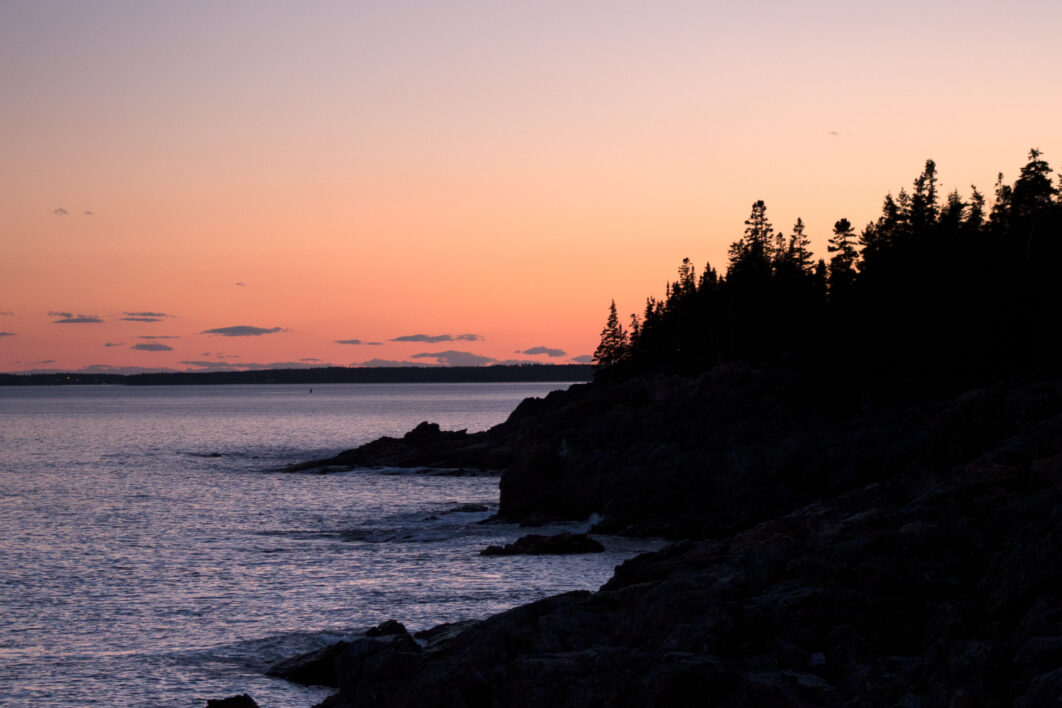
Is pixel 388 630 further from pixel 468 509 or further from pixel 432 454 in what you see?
pixel 432 454

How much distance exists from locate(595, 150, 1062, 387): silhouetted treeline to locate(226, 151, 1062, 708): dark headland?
211 millimetres

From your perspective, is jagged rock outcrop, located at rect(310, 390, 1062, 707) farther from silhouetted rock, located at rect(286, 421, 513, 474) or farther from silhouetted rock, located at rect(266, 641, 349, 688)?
silhouetted rock, located at rect(286, 421, 513, 474)

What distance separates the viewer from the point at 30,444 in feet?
474

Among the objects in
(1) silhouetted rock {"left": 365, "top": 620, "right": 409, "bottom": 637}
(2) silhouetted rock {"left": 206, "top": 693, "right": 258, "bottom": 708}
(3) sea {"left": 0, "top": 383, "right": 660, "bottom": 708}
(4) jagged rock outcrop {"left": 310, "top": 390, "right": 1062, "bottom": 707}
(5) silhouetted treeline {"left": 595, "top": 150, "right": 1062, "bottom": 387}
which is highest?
(5) silhouetted treeline {"left": 595, "top": 150, "right": 1062, "bottom": 387}

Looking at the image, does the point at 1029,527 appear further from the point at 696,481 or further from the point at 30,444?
the point at 30,444

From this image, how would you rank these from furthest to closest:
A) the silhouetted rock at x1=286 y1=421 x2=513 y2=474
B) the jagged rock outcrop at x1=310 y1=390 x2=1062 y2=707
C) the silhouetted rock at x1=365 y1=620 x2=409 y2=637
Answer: the silhouetted rock at x1=286 y1=421 x2=513 y2=474, the silhouetted rock at x1=365 y1=620 x2=409 y2=637, the jagged rock outcrop at x1=310 y1=390 x2=1062 y2=707

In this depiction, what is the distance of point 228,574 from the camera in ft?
142

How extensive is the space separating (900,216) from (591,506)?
5510cm

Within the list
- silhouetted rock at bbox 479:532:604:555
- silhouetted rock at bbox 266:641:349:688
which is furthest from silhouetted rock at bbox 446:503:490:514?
silhouetted rock at bbox 266:641:349:688

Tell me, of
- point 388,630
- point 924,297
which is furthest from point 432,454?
point 388,630

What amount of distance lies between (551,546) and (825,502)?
16.9 metres

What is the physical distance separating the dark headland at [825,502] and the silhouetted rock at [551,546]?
501 cm

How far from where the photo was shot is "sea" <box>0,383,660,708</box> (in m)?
→ 27.5

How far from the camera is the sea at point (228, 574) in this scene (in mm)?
27469
